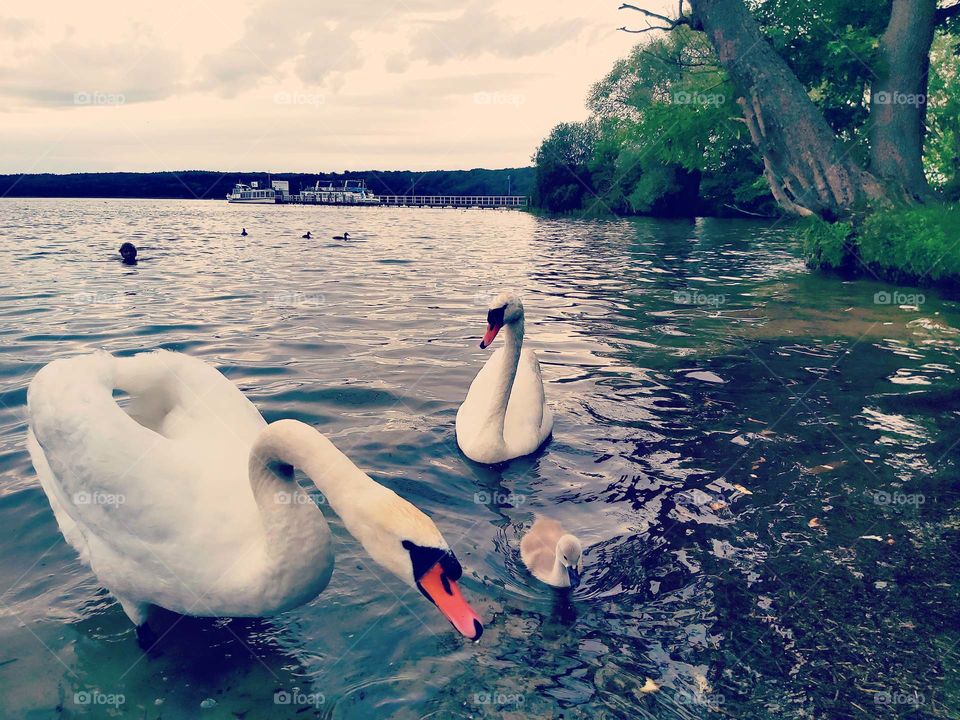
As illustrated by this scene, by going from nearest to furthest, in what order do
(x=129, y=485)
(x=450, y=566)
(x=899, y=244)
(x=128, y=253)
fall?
(x=450, y=566)
(x=129, y=485)
(x=899, y=244)
(x=128, y=253)

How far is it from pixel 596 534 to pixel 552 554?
69 cm

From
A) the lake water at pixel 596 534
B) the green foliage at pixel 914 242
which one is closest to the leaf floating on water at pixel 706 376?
the lake water at pixel 596 534

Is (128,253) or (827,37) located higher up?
(827,37)

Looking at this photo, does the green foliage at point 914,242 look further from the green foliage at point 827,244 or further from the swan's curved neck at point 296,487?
the swan's curved neck at point 296,487

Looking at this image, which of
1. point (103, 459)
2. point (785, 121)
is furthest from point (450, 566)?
point (785, 121)

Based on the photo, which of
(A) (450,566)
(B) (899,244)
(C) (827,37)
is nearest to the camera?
(A) (450,566)

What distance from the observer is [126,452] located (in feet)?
11.8

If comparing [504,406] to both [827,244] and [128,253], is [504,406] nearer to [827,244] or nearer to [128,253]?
[827,244]

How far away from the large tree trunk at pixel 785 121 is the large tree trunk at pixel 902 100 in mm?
1099

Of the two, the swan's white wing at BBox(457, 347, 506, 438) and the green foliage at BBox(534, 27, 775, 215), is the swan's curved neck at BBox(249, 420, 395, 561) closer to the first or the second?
the swan's white wing at BBox(457, 347, 506, 438)

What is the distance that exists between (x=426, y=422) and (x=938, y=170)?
106ft

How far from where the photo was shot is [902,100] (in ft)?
64.6

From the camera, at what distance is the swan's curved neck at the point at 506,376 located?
649 cm

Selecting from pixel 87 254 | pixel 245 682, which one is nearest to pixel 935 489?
pixel 245 682
